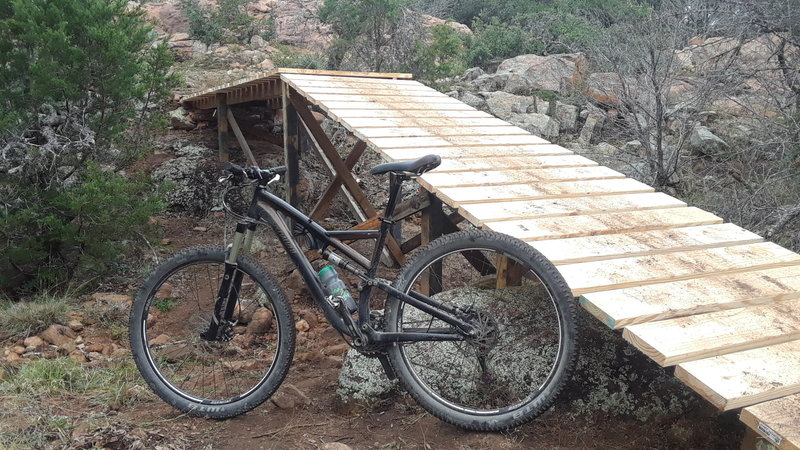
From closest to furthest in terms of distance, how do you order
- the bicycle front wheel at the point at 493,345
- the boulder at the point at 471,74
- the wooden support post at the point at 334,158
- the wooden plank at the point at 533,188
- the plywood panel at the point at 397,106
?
the bicycle front wheel at the point at 493,345 → the wooden plank at the point at 533,188 → the plywood panel at the point at 397,106 → the wooden support post at the point at 334,158 → the boulder at the point at 471,74

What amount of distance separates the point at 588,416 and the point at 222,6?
15.8 m

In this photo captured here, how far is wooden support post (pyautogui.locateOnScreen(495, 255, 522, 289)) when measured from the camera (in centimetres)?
361

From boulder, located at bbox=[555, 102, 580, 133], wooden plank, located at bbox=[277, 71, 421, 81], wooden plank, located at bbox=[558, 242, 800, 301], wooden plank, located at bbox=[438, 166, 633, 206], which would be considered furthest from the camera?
boulder, located at bbox=[555, 102, 580, 133]

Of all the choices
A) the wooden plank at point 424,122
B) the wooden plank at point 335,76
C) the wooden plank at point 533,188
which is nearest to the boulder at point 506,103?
the wooden plank at point 335,76

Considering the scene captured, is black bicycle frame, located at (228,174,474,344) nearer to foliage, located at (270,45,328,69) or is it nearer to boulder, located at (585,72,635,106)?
boulder, located at (585,72,635,106)

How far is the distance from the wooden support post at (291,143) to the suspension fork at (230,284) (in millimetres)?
3772

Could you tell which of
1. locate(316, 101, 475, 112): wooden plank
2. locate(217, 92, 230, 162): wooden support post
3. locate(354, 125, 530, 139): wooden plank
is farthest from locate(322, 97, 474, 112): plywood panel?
locate(217, 92, 230, 162): wooden support post

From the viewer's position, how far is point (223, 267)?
323 centimetres

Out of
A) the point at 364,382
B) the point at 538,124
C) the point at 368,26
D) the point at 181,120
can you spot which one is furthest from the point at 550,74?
the point at 364,382

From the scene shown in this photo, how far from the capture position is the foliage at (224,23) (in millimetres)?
15766

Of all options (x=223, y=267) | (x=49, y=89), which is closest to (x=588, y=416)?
(x=223, y=267)

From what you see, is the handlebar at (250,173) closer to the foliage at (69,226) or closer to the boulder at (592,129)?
the foliage at (69,226)

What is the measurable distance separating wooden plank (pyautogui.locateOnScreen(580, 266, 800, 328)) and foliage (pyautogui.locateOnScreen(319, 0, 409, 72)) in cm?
890

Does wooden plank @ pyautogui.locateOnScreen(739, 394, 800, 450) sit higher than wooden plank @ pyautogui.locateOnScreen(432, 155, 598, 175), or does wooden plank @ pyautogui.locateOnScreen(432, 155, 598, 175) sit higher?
wooden plank @ pyautogui.locateOnScreen(432, 155, 598, 175)
